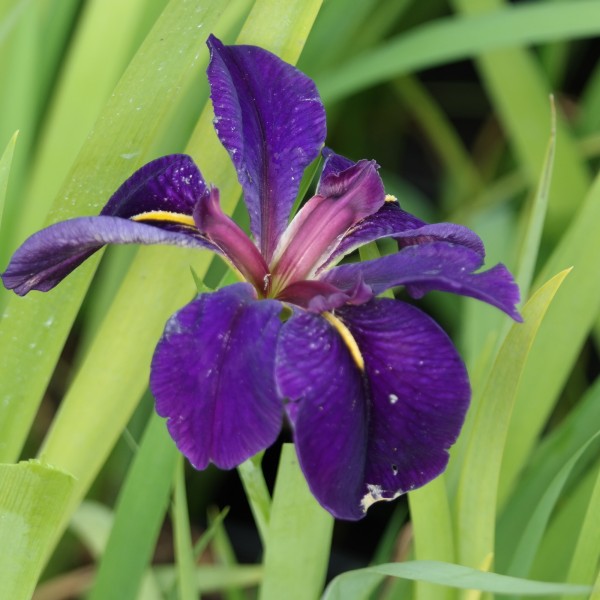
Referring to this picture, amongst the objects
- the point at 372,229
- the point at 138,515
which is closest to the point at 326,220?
the point at 372,229

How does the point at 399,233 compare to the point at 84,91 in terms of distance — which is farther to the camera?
the point at 84,91

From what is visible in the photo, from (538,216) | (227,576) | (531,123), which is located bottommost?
(227,576)

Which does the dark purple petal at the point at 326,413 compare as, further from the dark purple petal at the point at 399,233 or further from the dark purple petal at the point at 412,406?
the dark purple petal at the point at 399,233

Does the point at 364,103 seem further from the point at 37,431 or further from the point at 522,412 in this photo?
the point at 522,412

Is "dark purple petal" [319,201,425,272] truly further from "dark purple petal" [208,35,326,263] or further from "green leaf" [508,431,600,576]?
"green leaf" [508,431,600,576]

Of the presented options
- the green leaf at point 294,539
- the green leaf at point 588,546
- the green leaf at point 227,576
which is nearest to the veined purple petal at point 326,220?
the green leaf at point 294,539

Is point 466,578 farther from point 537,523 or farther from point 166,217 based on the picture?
point 166,217

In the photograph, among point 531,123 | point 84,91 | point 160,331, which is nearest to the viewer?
point 160,331
